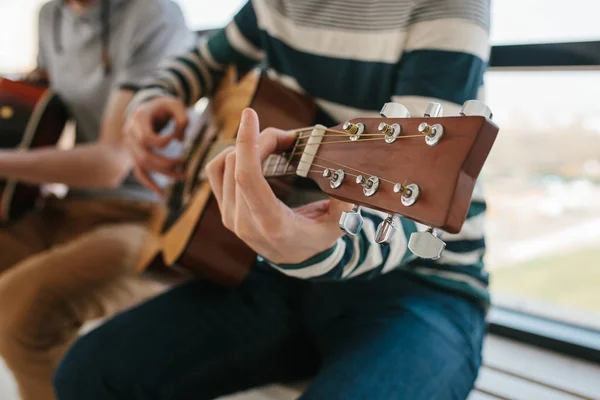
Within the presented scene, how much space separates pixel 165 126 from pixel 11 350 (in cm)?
56

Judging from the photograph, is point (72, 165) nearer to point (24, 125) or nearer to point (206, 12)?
point (24, 125)

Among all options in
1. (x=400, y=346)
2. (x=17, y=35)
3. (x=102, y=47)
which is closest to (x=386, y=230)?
(x=400, y=346)

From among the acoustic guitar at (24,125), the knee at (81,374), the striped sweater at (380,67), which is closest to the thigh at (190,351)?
the knee at (81,374)

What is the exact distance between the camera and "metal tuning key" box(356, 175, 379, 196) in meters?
0.47

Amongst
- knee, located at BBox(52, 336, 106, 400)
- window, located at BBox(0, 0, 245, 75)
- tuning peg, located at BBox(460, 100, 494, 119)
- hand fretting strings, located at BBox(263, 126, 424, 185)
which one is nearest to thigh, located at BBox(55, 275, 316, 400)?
knee, located at BBox(52, 336, 106, 400)

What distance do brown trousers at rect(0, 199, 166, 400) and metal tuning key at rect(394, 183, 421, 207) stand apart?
2.55 feet

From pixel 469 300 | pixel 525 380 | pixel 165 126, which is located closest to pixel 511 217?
pixel 525 380

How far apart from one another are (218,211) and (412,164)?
1.49 feet

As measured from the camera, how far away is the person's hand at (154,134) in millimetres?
1055

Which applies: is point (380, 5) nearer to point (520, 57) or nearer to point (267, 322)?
point (520, 57)

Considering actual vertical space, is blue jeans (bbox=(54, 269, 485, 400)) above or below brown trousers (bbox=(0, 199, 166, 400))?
above

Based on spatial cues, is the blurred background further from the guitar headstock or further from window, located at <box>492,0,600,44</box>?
the guitar headstock

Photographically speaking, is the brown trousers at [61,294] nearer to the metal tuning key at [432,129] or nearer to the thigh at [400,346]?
the thigh at [400,346]

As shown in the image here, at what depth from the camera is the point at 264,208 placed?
53cm
